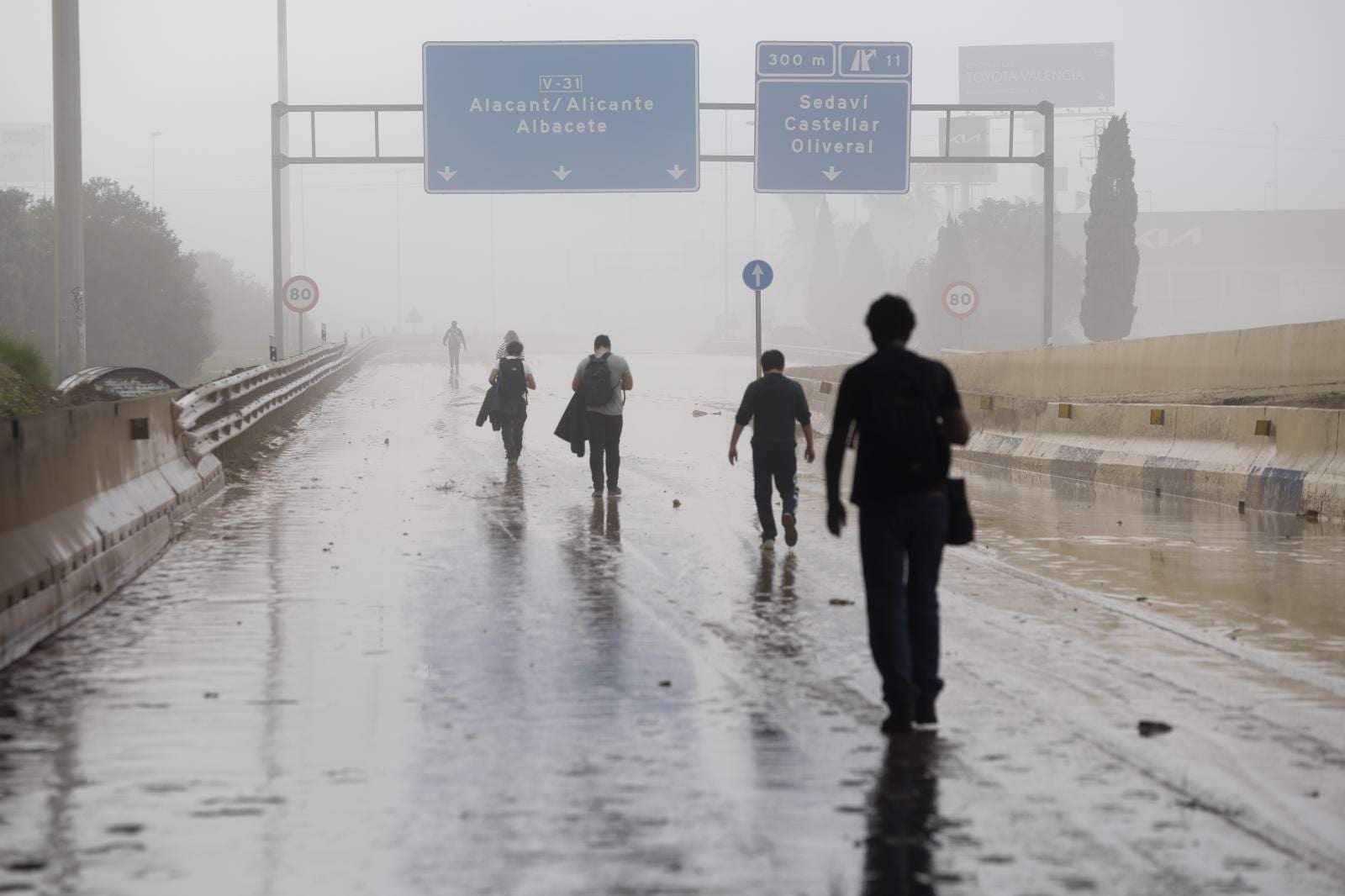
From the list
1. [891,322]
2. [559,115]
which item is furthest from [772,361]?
[559,115]

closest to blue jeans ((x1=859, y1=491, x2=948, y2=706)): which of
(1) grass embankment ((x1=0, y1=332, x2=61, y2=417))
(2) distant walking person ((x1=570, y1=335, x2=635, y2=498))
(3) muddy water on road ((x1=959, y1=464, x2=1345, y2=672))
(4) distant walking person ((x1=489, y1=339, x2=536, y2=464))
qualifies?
(3) muddy water on road ((x1=959, y1=464, x2=1345, y2=672))

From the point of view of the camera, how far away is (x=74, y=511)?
12375 millimetres

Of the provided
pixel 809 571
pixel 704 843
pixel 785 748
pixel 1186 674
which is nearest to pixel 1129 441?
pixel 809 571

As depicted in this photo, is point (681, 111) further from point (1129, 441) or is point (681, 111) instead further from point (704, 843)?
point (704, 843)

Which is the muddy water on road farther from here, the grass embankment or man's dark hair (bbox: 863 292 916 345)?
the grass embankment

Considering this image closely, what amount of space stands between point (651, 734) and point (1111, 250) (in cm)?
6880

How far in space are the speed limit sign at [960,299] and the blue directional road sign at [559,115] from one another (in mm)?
5658

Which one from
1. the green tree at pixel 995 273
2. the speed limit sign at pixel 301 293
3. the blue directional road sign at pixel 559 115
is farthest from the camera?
the green tree at pixel 995 273

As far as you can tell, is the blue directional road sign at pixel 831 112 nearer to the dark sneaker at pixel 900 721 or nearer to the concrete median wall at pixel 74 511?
the concrete median wall at pixel 74 511

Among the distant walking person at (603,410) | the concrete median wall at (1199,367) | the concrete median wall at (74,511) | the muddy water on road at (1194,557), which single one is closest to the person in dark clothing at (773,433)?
the muddy water on road at (1194,557)

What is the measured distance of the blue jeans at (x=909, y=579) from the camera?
784 cm

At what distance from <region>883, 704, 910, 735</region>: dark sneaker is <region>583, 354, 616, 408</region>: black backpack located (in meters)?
13.0

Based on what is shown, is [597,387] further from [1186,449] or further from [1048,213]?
[1048,213]

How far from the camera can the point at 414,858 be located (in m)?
5.84
